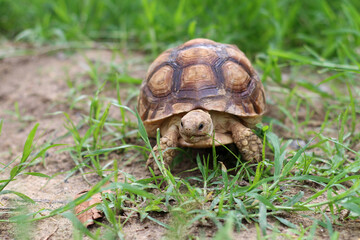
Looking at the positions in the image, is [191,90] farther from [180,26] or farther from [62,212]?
[180,26]

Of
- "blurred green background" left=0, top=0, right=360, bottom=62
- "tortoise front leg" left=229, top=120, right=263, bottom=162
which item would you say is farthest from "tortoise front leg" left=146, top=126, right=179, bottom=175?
"blurred green background" left=0, top=0, right=360, bottom=62

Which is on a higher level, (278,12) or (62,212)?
(278,12)

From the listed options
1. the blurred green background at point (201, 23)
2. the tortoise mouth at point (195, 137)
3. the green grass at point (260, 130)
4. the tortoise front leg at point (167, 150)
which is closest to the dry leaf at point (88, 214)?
the green grass at point (260, 130)

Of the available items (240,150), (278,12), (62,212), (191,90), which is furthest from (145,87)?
(278,12)

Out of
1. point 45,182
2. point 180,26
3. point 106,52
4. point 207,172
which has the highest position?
point 180,26

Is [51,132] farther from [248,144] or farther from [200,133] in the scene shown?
[248,144]

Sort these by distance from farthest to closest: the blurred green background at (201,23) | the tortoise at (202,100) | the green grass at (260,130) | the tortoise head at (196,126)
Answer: the blurred green background at (201,23) < the tortoise at (202,100) < the tortoise head at (196,126) < the green grass at (260,130)

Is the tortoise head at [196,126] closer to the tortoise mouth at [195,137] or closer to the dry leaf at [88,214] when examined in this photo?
the tortoise mouth at [195,137]
